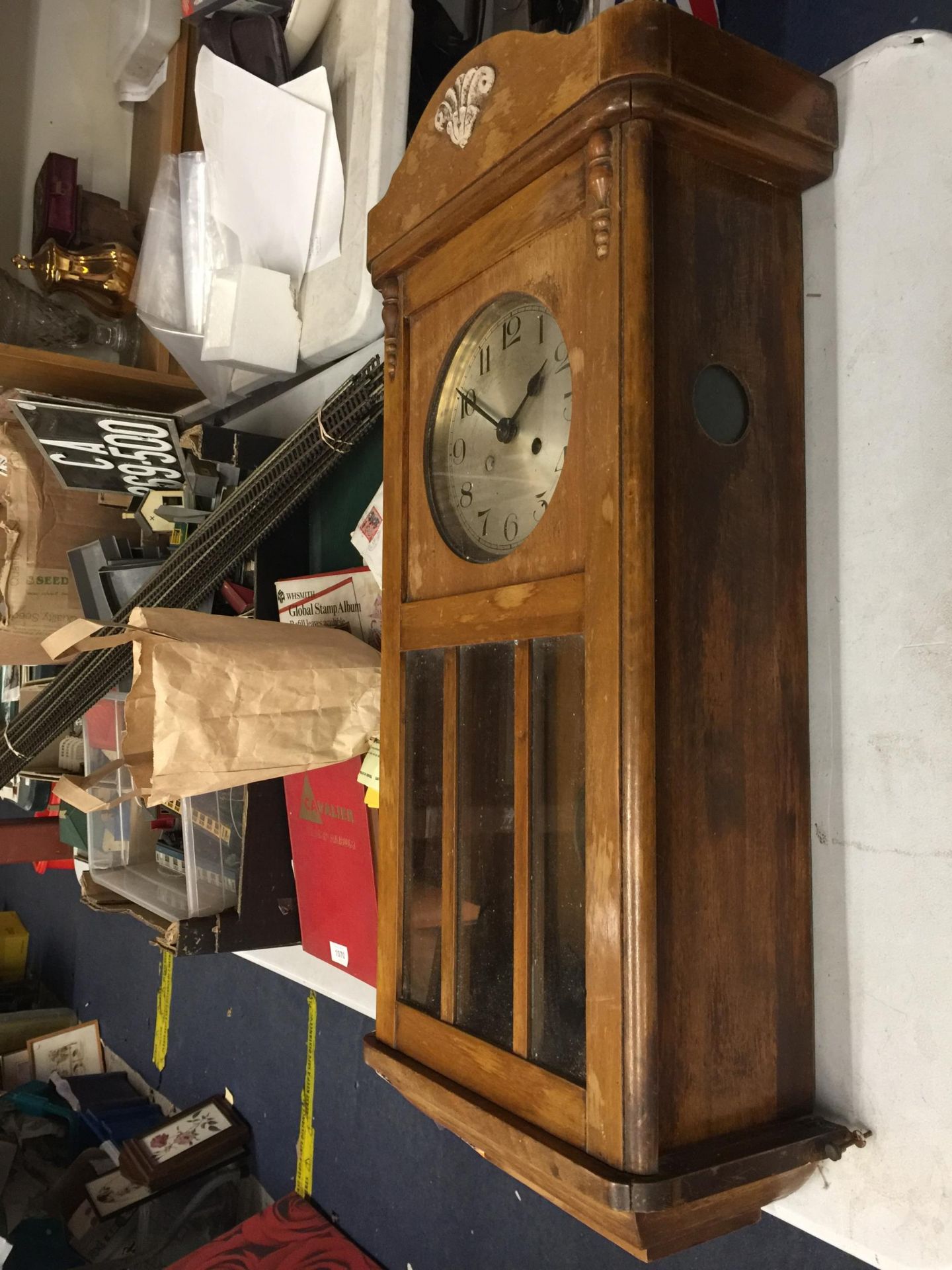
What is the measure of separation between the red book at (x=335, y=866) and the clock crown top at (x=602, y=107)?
0.74m

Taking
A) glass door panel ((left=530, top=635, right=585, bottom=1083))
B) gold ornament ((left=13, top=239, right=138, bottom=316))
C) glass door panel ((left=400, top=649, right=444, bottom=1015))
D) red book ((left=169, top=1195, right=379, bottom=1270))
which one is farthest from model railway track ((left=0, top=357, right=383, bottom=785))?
red book ((left=169, top=1195, right=379, bottom=1270))

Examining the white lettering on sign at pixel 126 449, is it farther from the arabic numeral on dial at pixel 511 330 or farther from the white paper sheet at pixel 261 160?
the arabic numeral on dial at pixel 511 330

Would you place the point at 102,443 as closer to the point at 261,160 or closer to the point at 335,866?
the point at 261,160

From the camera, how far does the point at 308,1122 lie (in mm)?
1904

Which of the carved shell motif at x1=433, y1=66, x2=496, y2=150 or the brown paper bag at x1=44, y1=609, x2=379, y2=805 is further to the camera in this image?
the brown paper bag at x1=44, y1=609, x2=379, y2=805

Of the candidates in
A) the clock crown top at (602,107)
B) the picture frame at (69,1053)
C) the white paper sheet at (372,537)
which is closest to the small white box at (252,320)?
the white paper sheet at (372,537)

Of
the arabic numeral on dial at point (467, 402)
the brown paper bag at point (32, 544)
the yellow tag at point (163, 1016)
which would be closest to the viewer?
the arabic numeral on dial at point (467, 402)

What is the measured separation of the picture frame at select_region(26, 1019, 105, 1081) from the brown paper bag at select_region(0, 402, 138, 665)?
5.82ft

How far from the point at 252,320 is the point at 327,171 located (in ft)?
0.82

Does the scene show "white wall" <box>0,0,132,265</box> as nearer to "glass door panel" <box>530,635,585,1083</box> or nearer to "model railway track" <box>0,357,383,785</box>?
"model railway track" <box>0,357,383,785</box>

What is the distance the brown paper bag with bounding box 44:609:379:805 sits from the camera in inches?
41.5

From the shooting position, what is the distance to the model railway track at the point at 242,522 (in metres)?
1.25

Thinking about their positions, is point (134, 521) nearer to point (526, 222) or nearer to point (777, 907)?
point (526, 222)

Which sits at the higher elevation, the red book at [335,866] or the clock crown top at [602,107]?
the clock crown top at [602,107]
